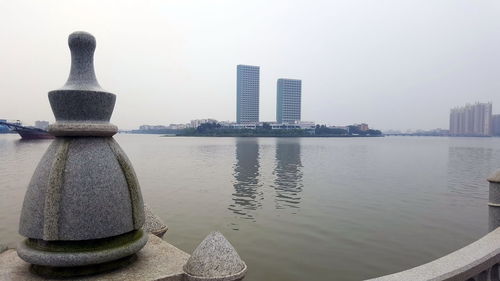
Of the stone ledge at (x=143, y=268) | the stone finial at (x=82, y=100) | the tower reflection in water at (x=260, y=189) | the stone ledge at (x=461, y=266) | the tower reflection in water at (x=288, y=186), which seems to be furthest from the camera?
the tower reflection in water at (x=288, y=186)

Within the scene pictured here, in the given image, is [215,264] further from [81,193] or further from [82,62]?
[82,62]

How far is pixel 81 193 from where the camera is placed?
14.1ft

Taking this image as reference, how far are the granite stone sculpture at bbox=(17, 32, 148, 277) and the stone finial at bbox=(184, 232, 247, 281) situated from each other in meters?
0.82

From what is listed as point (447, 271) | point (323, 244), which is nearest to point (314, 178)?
point (323, 244)

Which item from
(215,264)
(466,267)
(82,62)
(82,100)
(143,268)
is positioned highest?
(82,62)

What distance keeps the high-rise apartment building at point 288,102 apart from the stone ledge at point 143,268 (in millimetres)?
190006

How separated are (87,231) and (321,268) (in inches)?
261

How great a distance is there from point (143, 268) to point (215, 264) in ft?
3.16

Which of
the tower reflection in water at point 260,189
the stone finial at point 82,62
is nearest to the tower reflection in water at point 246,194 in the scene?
the tower reflection in water at point 260,189

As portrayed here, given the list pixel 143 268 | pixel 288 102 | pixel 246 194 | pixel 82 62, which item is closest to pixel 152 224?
pixel 143 268

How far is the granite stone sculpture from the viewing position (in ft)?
14.0

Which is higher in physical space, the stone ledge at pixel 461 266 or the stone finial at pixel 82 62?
the stone finial at pixel 82 62

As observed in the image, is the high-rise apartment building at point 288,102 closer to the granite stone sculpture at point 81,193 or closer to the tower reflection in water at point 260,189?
the tower reflection in water at point 260,189

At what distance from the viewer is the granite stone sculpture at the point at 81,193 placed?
14.0 ft
